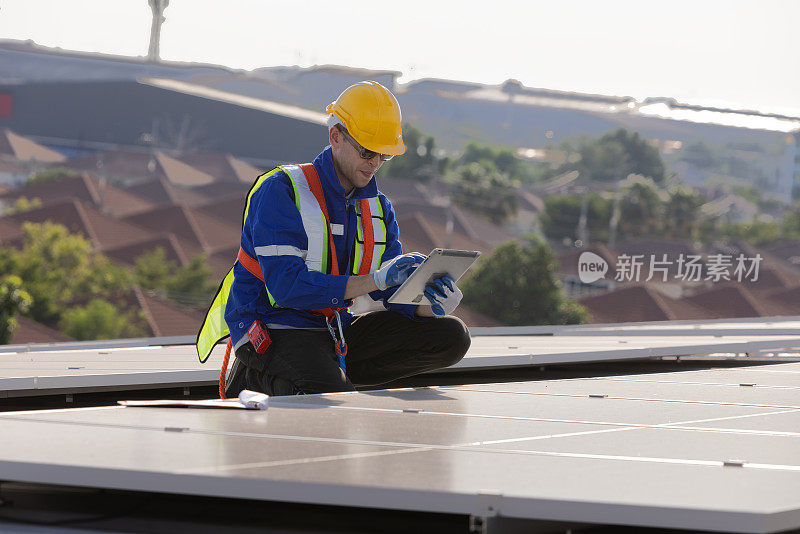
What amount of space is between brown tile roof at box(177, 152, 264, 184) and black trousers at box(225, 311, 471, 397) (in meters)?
71.7

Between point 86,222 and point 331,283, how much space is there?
4857cm

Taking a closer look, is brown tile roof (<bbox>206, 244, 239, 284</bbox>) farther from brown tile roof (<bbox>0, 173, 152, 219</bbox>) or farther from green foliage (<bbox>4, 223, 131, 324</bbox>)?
brown tile roof (<bbox>0, 173, 152, 219</bbox>)

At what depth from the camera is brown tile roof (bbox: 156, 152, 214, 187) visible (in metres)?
74.5

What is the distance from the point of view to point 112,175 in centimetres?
7444

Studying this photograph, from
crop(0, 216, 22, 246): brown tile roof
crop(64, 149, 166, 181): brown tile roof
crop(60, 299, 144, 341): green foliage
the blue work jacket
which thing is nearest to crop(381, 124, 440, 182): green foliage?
crop(64, 149, 166, 181): brown tile roof

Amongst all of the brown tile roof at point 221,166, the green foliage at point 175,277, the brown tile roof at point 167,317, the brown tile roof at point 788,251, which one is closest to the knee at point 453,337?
the brown tile roof at point 167,317

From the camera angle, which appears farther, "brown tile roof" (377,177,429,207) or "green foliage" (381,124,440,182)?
"green foliage" (381,124,440,182)

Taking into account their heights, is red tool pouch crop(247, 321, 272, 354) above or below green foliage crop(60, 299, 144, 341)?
above

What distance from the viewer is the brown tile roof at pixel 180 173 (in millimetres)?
74500

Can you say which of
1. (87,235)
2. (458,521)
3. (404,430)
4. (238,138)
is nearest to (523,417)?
(404,430)

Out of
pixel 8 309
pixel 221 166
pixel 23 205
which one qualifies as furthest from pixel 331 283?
pixel 221 166

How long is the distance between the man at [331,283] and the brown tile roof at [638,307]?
39663 mm

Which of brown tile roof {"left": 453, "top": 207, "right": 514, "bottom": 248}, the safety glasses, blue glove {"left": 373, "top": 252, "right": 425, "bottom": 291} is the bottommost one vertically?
brown tile roof {"left": 453, "top": 207, "right": 514, "bottom": 248}

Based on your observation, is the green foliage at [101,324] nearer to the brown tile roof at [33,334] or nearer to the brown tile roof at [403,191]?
the brown tile roof at [33,334]
